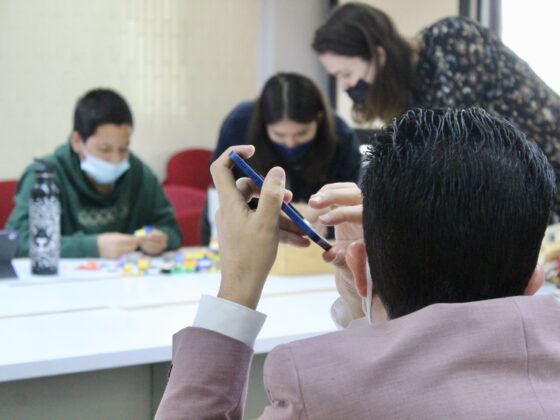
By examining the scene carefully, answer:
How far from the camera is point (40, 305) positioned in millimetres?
1704

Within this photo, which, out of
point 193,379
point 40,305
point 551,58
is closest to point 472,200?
point 193,379

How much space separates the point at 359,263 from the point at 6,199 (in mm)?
2565

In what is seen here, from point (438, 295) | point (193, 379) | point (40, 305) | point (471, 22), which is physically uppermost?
point (471, 22)

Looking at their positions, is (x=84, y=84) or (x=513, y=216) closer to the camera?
(x=513, y=216)

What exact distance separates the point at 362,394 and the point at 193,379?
21cm

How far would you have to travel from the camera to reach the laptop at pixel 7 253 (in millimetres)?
2023

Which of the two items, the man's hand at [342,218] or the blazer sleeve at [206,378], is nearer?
the blazer sleeve at [206,378]

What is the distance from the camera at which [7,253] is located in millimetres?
2049

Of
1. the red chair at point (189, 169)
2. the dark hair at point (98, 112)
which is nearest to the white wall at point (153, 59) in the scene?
the red chair at point (189, 169)

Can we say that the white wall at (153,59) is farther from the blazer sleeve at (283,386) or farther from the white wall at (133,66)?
the blazer sleeve at (283,386)

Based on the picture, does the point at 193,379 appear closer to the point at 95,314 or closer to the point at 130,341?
the point at 130,341

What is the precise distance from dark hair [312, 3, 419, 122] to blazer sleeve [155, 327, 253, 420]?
59.8 inches

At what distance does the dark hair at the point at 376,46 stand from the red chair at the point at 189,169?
8.77 feet

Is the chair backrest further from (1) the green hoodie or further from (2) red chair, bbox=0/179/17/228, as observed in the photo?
(2) red chair, bbox=0/179/17/228
